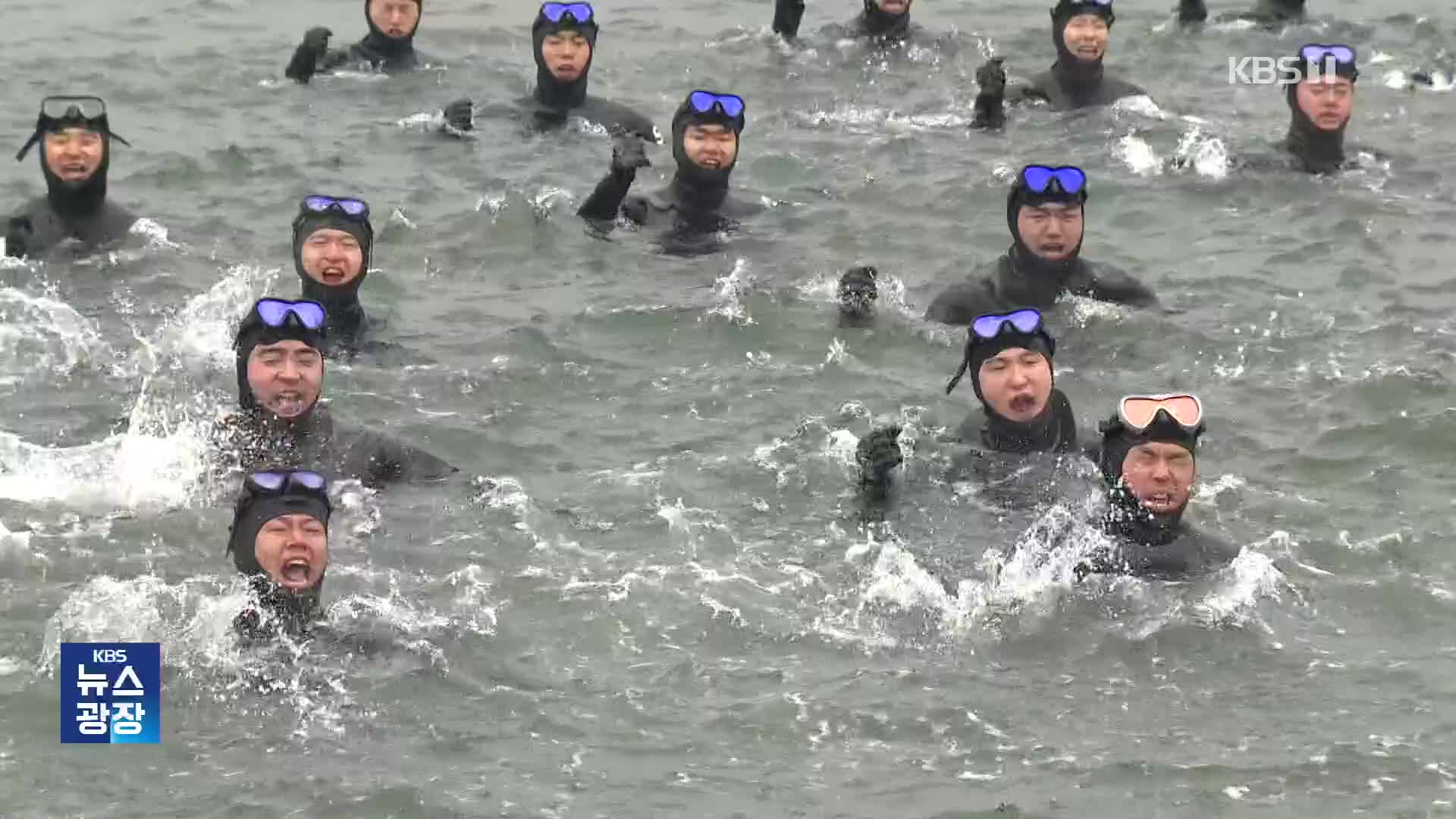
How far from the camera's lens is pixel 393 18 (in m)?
20.0

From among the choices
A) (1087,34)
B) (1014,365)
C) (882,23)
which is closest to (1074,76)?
(1087,34)

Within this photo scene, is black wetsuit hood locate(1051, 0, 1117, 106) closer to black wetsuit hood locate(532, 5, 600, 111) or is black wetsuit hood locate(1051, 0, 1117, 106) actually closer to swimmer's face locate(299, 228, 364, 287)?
black wetsuit hood locate(532, 5, 600, 111)

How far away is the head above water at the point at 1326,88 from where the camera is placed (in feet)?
54.5

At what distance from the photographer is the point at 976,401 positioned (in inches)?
522

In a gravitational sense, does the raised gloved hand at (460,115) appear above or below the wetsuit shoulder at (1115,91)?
below

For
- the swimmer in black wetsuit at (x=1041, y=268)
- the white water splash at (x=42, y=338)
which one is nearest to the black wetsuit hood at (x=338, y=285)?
the white water splash at (x=42, y=338)

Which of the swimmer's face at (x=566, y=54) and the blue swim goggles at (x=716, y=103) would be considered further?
the swimmer's face at (x=566, y=54)

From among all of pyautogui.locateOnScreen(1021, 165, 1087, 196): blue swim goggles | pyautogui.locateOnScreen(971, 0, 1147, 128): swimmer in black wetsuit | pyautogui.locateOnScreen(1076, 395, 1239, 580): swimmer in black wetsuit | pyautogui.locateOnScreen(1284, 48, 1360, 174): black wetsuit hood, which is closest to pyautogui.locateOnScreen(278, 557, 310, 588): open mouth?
pyautogui.locateOnScreen(1076, 395, 1239, 580): swimmer in black wetsuit

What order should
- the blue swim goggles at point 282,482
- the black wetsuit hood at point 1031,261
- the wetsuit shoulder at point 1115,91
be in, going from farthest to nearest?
the wetsuit shoulder at point 1115,91 → the black wetsuit hood at point 1031,261 → the blue swim goggles at point 282,482

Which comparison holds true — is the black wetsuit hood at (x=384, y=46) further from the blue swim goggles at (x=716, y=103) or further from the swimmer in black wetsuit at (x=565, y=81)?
the blue swim goggles at (x=716, y=103)

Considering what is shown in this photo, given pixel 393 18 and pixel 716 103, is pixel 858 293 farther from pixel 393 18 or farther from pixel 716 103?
pixel 393 18

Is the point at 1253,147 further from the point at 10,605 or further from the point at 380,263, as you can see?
the point at 10,605

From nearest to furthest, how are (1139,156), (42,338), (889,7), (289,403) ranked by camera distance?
1. (289,403)
2. (42,338)
3. (1139,156)
4. (889,7)

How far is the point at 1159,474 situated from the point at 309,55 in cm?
1123
